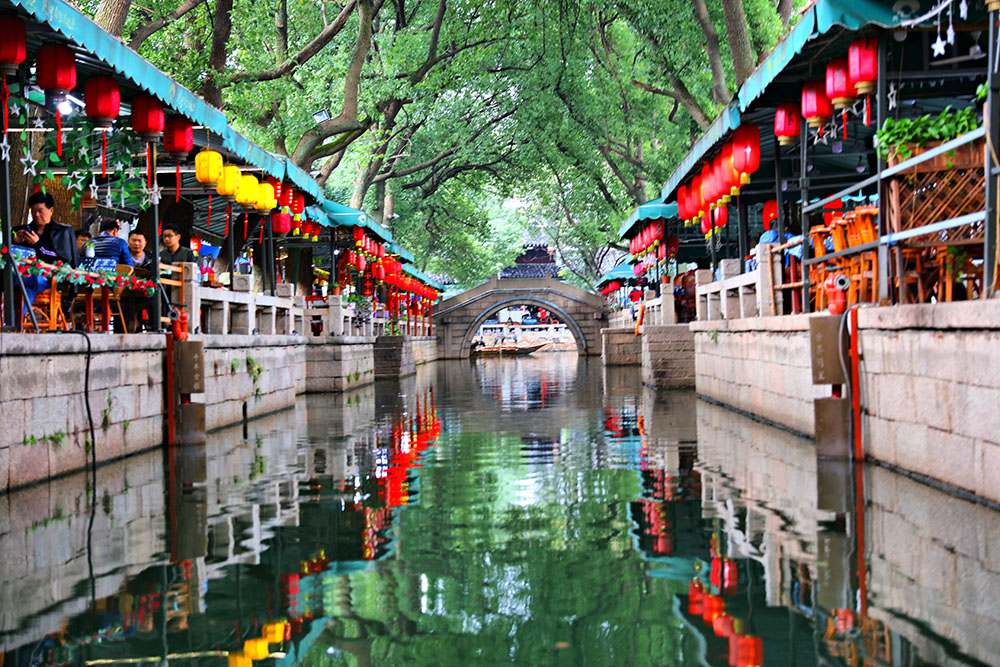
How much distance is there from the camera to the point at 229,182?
10656mm

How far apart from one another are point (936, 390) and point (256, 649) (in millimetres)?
4034

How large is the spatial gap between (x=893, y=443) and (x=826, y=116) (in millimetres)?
3354

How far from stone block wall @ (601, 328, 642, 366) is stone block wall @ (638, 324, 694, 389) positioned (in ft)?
28.1

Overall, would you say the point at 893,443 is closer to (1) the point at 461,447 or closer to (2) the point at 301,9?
(1) the point at 461,447

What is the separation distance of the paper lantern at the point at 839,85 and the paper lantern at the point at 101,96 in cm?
540

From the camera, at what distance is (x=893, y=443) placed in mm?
6461

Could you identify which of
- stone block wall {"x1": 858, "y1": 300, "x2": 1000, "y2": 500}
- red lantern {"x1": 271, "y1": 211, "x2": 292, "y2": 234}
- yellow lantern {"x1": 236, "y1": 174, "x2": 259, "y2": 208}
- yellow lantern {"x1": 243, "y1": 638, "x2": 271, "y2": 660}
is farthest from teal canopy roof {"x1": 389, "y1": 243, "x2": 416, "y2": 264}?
yellow lantern {"x1": 243, "y1": 638, "x2": 271, "y2": 660}

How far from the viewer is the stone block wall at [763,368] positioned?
8297 millimetres

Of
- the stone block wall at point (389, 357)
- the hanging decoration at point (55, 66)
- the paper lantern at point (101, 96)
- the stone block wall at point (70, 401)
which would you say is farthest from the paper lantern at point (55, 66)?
the stone block wall at point (389, 357)

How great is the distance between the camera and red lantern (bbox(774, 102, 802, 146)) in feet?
31.5

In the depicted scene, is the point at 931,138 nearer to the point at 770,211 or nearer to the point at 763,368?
the point at 763,368

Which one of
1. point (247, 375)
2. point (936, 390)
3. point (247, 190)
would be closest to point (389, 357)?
point (247, 375)

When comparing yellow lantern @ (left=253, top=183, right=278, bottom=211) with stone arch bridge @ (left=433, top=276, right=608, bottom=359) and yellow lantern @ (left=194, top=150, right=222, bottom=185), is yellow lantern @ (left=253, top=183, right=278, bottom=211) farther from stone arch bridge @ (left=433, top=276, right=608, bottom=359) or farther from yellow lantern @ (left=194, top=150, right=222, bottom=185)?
stone arch bridge @ (left=433, top=276, right=608, bottom=359)

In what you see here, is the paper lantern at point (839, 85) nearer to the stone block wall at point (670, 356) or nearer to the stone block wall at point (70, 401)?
the stone block wall at point (70, 401)
